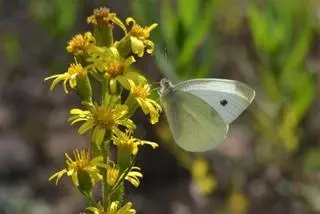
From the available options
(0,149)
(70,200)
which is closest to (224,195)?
(70,200)

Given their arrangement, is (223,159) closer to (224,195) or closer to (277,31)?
(224,195)

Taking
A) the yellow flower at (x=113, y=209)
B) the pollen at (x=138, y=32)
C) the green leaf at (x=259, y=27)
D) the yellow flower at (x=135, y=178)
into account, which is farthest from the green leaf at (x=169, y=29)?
the yellow flower at (x=113, y=209)

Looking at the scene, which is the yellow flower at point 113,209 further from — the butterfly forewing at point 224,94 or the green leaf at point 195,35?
the green leaf at point 195,35

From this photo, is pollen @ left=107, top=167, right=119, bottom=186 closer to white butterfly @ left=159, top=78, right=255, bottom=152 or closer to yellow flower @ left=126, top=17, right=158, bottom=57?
yellow flower @ left=126, top=17, right=158, bottom=57

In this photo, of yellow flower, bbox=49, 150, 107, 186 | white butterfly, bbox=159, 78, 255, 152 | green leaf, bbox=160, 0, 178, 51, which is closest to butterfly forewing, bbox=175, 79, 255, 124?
white butterfly, bbox=159, 78, 255, 152

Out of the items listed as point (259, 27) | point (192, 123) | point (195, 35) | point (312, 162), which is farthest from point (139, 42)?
point (312, 162)

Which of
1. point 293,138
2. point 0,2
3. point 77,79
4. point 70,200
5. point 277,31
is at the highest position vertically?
point 77,79

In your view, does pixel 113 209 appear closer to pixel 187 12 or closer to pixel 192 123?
pixel 192 123
